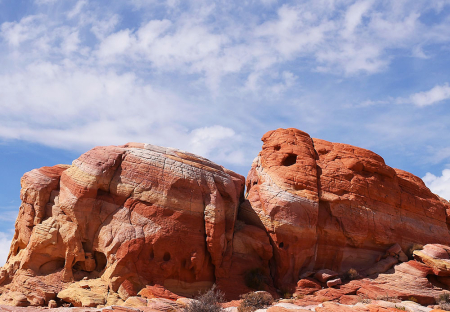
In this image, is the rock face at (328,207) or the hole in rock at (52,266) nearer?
the hole in rock at (52,266)

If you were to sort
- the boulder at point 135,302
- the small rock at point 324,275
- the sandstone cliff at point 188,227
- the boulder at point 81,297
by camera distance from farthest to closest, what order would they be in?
the small rock at point 324,275, the sandstone cliff at point 188,227, the boulder at point 81,297, the boulder at point 135,302

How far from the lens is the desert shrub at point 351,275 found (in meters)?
25.0

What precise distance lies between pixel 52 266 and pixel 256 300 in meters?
9.46

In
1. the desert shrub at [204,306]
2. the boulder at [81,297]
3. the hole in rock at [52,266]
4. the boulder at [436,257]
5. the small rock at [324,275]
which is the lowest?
the desert shrub at [204,306]

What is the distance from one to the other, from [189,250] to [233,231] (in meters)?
3.33

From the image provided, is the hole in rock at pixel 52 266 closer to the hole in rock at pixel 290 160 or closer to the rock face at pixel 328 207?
the rock face at pixel 328 207

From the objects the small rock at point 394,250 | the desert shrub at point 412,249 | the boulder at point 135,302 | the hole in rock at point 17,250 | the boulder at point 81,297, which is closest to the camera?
the boulder at point 135,302

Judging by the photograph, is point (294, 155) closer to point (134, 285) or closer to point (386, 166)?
point (386, 166)

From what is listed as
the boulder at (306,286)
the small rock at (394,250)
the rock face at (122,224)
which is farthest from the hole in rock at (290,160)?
the small rock at (394,250)

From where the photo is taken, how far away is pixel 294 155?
90.3ft

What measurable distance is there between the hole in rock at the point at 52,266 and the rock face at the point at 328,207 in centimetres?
1000

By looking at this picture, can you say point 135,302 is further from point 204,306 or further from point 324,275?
point 324,275

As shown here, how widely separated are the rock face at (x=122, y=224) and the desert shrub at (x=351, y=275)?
718cm

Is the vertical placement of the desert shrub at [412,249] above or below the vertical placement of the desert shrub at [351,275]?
above
